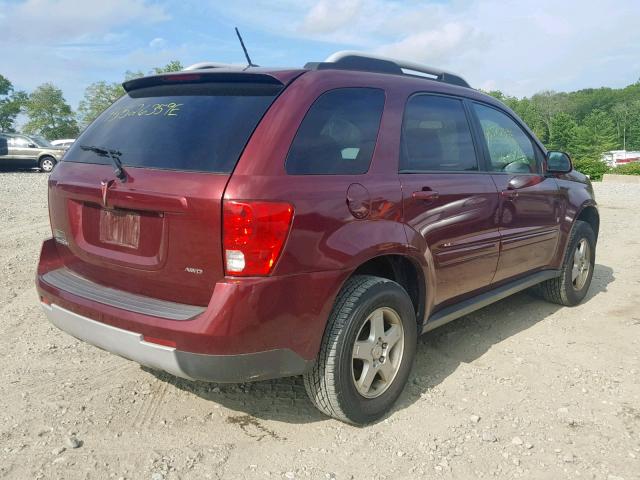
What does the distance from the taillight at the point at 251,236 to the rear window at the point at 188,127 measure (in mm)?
205

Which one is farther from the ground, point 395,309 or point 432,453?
point 395,309

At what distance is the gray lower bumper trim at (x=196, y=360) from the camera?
7.88ft

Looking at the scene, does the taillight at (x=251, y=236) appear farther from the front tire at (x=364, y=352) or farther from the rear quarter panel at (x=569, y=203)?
the rear quarter panel at (x=569, y=203)

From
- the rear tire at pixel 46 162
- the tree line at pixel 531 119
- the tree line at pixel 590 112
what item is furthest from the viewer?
the tree line at pixel 590 112

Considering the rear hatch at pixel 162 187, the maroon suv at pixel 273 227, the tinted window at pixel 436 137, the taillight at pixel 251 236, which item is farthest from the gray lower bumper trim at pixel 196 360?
the tinted window at pixel 436 137

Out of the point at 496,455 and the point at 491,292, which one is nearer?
the point at 496,455

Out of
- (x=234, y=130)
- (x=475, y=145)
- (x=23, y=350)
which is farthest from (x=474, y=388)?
(x=23, y=350)

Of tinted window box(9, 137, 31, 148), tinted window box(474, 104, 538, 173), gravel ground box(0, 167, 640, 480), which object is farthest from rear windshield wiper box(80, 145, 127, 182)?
tinted window box(9, 137, 31, 148)

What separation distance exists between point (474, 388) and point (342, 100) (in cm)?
188

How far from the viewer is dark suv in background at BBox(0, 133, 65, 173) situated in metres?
21.7

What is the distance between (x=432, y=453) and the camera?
8.92ft

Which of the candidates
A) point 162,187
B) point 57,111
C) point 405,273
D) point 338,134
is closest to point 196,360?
point 162,187

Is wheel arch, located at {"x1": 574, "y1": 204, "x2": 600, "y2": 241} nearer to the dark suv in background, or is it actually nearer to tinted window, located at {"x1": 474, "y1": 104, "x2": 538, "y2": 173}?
tinted window, located at {"x1": 474, "y1": 104, "x2": 538, "y2": 173}

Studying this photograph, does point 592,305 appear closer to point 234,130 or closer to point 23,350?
point 234,130
